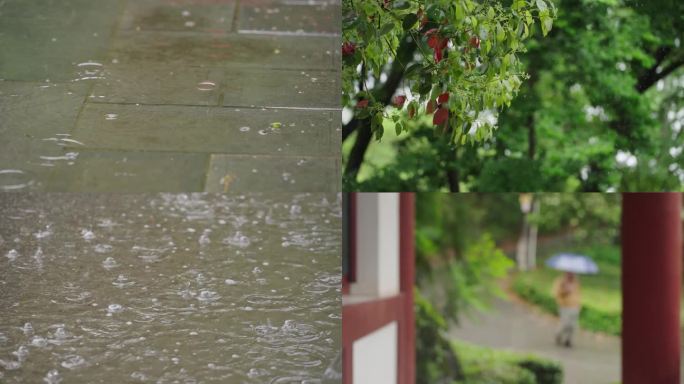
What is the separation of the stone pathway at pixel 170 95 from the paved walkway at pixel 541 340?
7318 millimetres

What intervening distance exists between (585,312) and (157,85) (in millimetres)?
9854

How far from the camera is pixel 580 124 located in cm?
379

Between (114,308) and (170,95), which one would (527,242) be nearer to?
(170,95)

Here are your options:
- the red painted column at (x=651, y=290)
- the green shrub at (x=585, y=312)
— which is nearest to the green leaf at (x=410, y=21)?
the red painted column at (x=651, y=290)

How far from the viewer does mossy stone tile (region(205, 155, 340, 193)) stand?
1.87m

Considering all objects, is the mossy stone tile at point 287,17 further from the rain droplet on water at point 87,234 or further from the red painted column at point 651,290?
the red painted column at point 651,290

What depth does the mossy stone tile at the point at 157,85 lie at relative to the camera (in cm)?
234

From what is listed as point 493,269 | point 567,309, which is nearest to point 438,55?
point 567,309

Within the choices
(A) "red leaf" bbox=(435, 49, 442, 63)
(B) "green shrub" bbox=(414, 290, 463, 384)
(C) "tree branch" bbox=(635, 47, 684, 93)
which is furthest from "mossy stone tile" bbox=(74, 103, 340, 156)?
(B) "green shrub" bbox=(414, 290, 463, 384)

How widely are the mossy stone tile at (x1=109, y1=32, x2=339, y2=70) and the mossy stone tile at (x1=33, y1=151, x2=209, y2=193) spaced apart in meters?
0.79

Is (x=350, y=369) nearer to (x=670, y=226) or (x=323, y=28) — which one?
(x=323, y=28)

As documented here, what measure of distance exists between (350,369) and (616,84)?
213cm

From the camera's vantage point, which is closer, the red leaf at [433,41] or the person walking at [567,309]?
the red leaf at [433,41]

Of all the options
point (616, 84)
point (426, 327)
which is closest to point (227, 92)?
point (616, 84)
